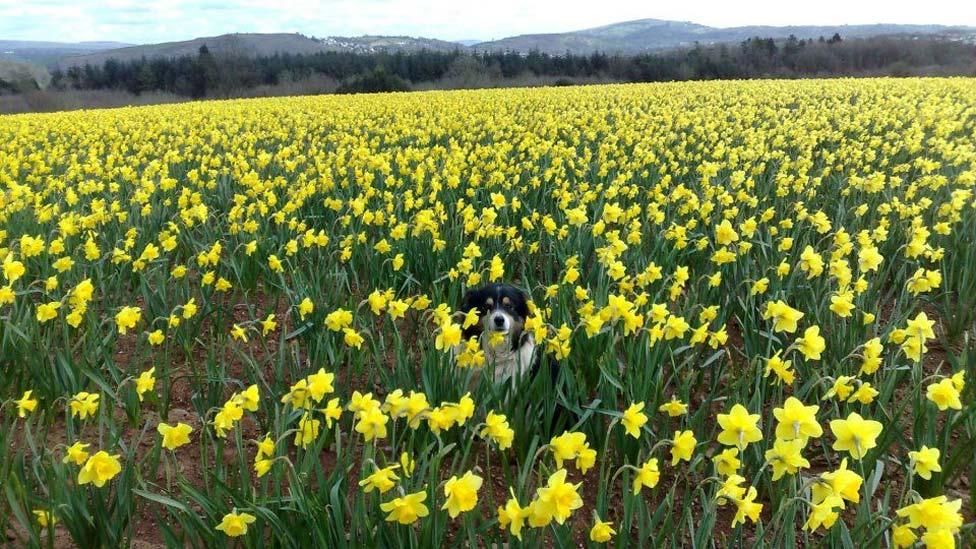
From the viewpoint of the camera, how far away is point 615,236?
11.9 ft

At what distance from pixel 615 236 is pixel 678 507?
1.48 m

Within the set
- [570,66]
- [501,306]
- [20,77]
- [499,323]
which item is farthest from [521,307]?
[570,66]

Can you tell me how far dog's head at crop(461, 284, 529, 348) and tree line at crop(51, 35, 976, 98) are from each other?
42.5 m

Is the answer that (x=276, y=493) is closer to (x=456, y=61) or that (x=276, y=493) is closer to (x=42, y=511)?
(x=42, y=511)

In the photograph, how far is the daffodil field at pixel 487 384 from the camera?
1.89 metres

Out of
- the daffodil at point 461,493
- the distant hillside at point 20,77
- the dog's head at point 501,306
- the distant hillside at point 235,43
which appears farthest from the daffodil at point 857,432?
the distant hillside at point 235,43

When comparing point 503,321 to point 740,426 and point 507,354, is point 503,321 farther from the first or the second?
point 740,426

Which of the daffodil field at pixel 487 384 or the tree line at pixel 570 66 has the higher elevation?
the tree line at pixel 570 66

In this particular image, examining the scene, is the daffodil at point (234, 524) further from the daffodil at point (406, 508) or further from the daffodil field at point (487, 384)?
the daffodil at point (406, 508)

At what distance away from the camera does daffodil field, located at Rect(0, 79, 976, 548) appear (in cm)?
189

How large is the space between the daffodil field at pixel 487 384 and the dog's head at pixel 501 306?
13 centimetres

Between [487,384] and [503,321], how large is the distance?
0.60 meters

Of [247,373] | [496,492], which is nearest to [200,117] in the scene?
[247,373]

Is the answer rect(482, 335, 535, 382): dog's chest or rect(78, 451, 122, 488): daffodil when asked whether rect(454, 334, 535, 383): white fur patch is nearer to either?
rect(482, 335, 535, 382): dog's chest
